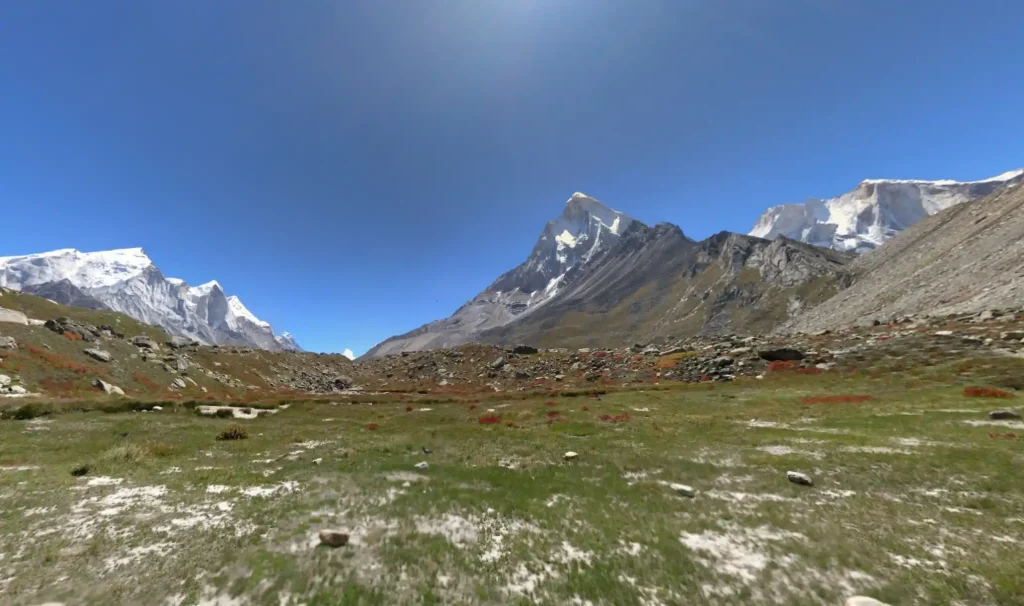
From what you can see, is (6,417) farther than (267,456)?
Yes

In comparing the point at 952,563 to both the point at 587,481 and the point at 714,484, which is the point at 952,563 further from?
the point at 587,481

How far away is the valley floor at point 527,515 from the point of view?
516 inches

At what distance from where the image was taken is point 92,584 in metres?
12.5

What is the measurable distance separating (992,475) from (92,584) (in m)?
37.5

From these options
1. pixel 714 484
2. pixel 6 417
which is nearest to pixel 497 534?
pixel 714 484

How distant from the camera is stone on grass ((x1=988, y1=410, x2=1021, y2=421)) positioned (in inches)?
1090

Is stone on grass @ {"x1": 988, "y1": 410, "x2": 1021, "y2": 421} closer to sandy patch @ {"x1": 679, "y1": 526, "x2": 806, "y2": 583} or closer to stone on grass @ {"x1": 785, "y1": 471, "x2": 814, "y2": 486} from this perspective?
stone on grass @ {"x1": 785, "y1": 471, "x2": 814, "y2": 486}

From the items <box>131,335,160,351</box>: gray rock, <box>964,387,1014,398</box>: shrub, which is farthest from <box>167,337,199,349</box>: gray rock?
<box>964,387,1014,398</box>: shrub

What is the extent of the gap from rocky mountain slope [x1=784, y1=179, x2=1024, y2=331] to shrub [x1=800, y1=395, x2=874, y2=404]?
50.5 m

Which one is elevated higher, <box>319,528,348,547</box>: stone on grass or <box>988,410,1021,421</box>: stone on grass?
<box>319,528,348,547</box>: stone on grass

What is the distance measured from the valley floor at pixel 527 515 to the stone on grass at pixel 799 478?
35cm

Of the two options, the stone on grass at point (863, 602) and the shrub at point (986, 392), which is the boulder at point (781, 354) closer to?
the shrub at point (986, 392)

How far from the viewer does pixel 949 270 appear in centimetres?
9938

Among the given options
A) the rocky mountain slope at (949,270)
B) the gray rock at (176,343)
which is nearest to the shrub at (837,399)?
the rocky mountain slope at (949,270)
